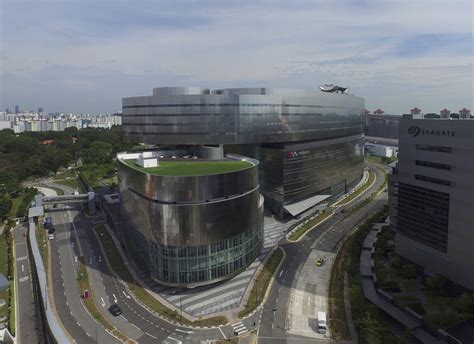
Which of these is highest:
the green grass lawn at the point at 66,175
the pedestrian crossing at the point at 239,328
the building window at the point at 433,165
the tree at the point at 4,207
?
the building window at the point at 433,165

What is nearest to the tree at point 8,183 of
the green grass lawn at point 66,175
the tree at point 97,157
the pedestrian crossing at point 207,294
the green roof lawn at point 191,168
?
the green grass lawn at point 66,175

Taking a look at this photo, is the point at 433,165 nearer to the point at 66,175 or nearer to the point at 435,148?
the point at 435,148

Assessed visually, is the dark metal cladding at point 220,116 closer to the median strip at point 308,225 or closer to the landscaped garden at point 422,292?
the median strip at point 308,225

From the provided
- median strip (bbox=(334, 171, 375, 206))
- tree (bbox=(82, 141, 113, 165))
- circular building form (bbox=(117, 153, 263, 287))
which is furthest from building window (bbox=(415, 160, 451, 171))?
tree (bbox=(82, 141, 113, 165))

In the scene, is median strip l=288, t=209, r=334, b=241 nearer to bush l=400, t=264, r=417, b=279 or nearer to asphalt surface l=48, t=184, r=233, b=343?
bush l=400, t=264, r=417, b=279

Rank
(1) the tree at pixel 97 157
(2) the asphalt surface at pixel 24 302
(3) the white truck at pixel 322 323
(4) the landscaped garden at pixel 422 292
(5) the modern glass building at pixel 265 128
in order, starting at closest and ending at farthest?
(4) the landscaped garden at pixel 422 292 → (3) the white truck at pixel 322 323 → (2) the asphalt surface at pixel 24 302 → (5) the modern glass building at pixel 265 128 → (1) the tree at pixel 97 157

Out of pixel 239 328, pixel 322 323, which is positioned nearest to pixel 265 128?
pixel 322 323

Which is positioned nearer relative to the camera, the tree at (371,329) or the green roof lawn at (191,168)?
the tree at (371,329)

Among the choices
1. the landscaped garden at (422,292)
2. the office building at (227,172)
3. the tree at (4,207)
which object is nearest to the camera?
the landscaped garden at (422,292)

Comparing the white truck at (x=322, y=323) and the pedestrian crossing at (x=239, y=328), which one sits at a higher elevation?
the white truck at (x=322, y=323)
